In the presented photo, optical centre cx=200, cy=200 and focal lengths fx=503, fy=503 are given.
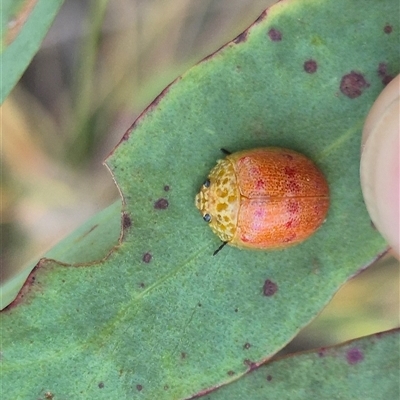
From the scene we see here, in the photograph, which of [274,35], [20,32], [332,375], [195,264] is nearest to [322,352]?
[332,375]

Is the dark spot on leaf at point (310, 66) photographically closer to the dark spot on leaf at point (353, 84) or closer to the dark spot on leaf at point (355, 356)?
the dark spot on leaf at point (353, 84)

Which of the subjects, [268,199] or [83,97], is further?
[83,97]

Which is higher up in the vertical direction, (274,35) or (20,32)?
(20,32)

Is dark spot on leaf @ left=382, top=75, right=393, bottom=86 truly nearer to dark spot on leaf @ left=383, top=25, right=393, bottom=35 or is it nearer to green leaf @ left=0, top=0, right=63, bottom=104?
dark spot on leaf @ left=383, top=25, right=393, bottom=35

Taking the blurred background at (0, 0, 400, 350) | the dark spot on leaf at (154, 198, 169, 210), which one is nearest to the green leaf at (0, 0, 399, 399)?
the dark spot on leaf at (154, 198, 169, 210)

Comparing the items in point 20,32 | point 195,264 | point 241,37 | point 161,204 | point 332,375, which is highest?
point 20,32

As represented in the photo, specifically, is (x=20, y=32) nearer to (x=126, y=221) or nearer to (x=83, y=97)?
(x=83, y=97)

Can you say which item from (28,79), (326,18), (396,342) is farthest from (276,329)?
(28,79)

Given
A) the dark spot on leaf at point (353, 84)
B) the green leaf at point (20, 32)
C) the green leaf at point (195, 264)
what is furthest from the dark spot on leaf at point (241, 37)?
the green leaf at point (20, 32)
